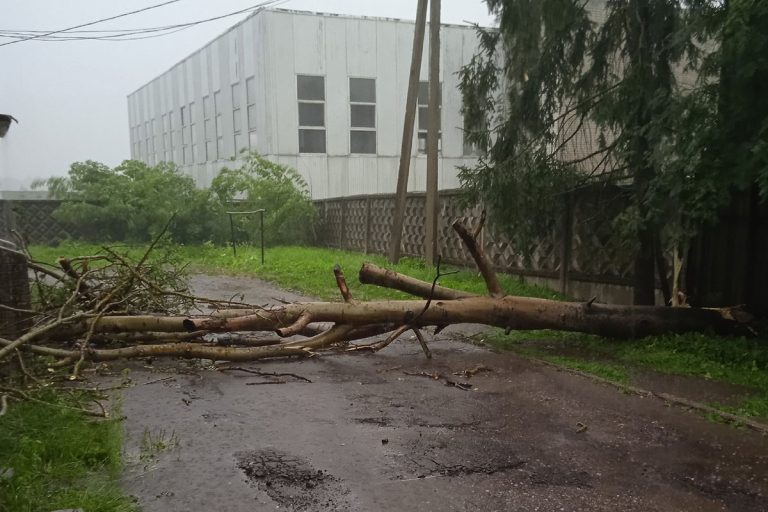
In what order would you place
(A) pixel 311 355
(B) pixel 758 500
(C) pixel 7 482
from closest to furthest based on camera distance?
(C) pixel 7 482, (B) pixel 758 500, (A) pixel 311 355

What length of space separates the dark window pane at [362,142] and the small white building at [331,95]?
0.11ft

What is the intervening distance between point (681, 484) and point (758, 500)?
1.22 feet

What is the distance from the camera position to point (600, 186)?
8188 millimetres

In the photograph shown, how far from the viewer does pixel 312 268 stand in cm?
1345

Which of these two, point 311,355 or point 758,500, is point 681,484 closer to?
point 758,500

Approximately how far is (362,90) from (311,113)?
1.95 m

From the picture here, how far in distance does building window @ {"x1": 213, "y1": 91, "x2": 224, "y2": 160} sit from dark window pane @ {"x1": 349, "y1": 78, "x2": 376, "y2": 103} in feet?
19.5

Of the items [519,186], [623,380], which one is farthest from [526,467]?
[519,186]

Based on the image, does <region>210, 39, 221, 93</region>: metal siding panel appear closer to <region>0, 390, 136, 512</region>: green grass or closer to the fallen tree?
the fallen tree

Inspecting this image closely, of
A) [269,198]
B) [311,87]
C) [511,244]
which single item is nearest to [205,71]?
[311,87]

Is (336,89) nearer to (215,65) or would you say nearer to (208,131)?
(215,65)

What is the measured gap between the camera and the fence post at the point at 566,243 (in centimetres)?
897

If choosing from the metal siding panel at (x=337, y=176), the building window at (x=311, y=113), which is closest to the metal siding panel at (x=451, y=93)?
the metal siding panel at (x=337, y=176)

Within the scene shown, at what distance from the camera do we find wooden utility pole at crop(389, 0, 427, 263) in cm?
1170
